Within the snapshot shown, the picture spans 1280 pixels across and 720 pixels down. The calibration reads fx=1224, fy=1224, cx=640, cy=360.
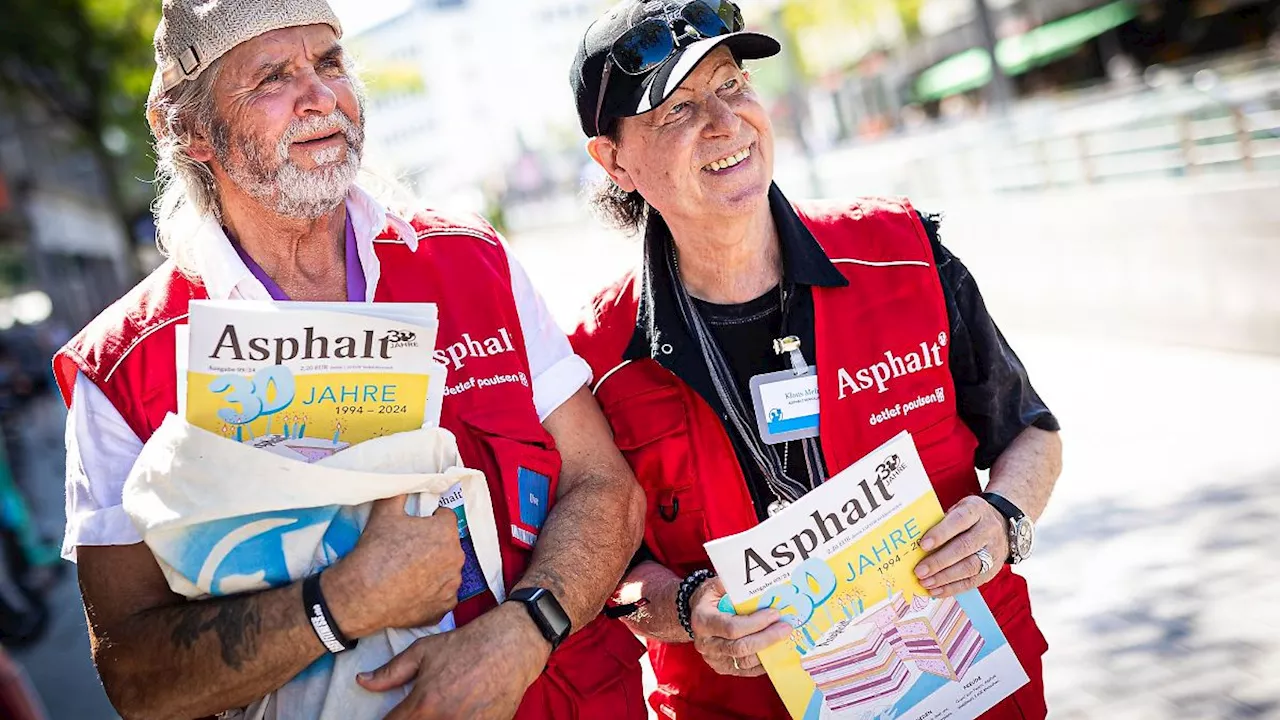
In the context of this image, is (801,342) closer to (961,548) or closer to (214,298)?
(961,548)

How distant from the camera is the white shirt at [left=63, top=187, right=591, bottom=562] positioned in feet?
7.23

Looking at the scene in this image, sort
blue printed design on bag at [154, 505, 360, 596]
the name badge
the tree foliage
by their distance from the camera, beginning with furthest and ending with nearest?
the tree foliage < the name badge < blue printed design on bag at [154, 505, 360, 596]

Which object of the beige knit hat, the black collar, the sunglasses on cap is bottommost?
the black collar

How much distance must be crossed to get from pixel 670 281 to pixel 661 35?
56 centimetres

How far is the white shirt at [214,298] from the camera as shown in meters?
2.21

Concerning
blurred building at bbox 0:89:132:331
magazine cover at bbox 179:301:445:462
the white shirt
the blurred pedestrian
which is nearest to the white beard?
the white shirt

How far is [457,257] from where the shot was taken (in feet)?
8.54

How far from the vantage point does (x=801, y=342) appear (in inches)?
105

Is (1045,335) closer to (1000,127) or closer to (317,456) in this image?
(1000,127)

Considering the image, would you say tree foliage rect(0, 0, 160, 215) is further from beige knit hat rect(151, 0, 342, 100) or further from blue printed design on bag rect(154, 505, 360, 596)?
blue printed design on bag rect(154, 505, 360, 596)

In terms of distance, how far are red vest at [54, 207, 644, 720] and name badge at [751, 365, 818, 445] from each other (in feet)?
1.47

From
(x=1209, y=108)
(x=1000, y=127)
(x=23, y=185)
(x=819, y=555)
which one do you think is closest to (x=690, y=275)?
(x=819, y=555)

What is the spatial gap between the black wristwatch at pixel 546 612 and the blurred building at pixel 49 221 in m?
23.5

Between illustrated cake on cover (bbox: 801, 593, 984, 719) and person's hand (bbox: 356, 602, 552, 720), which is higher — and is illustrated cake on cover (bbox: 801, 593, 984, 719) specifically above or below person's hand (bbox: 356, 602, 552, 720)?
below
